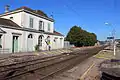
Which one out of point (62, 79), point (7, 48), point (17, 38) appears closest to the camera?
point (62, 79)

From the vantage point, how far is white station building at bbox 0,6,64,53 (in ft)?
93.0

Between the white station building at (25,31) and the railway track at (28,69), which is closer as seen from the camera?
the railway track at (28,69)

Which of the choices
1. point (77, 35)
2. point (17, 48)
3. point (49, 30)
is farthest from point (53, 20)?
point (77, 35)

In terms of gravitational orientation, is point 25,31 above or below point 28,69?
above

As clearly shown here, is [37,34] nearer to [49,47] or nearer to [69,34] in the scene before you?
[49,47]

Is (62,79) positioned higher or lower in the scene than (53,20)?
lower

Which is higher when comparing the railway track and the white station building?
the white station building

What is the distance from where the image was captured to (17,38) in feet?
101

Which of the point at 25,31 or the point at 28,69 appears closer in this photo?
the point at 28,69

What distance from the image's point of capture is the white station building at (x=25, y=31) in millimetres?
28336

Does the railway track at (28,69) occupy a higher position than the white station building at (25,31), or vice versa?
the white station building at (25,31)

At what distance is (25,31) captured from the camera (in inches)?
1278

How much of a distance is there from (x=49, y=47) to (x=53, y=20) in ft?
28.7

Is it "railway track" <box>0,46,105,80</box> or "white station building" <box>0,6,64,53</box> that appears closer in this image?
"railway track" <box>0,46,105,80</box>
